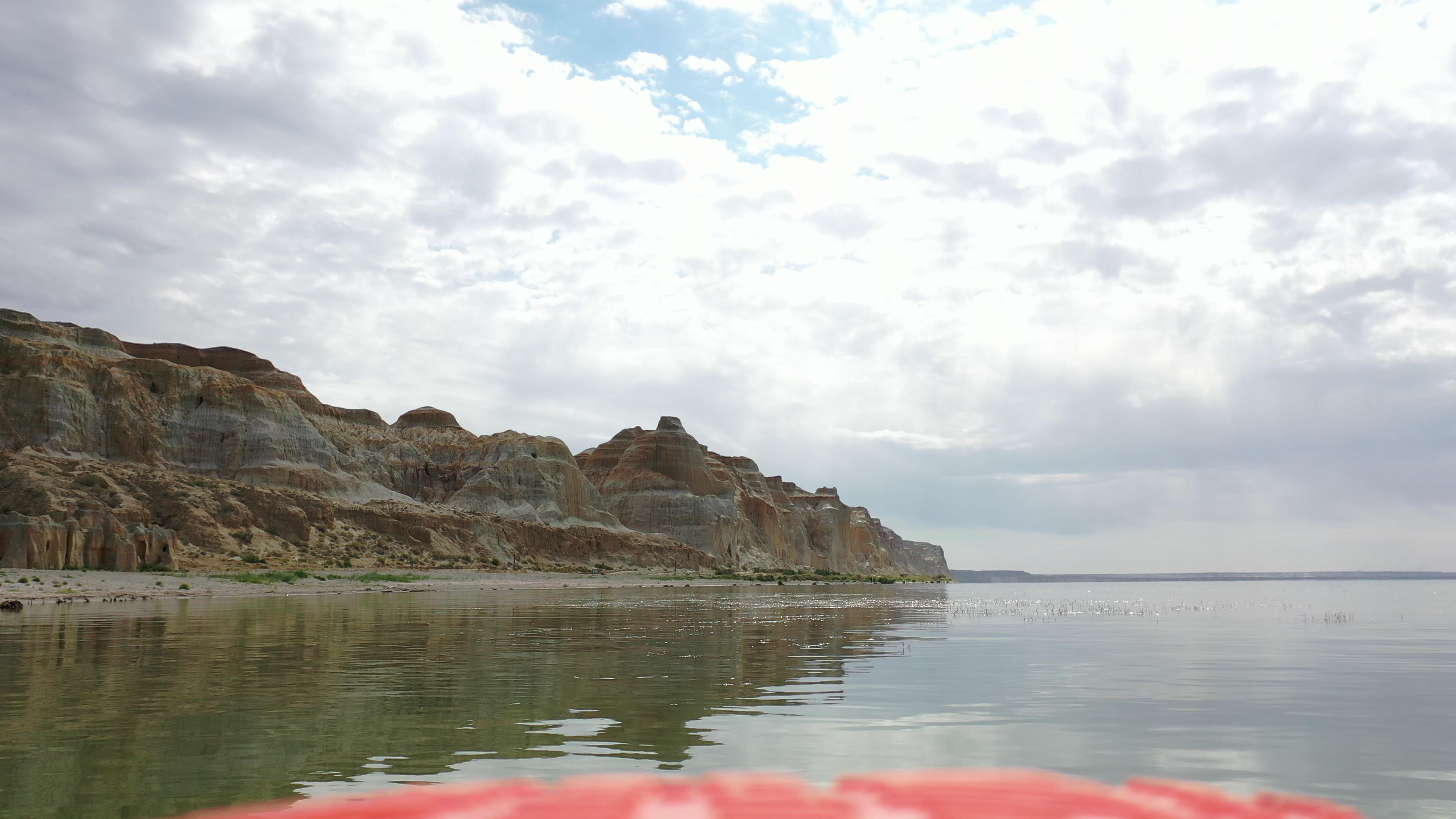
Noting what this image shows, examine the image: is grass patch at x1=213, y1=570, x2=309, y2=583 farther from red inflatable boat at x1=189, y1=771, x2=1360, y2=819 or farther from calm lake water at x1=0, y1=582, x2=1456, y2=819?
red inflatable boat at x1=189, y1=771, x2=1360, y2=819

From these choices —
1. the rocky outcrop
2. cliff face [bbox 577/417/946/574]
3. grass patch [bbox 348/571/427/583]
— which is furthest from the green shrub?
cliff face [bbox 577/417/946/574]

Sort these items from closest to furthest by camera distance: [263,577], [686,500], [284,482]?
[263,577], [284,482], [686,500]

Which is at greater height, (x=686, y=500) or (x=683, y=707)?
(x=686, y=500)

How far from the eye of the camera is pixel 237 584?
54.1 m

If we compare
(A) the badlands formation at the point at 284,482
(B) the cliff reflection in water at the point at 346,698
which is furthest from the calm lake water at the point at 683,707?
(A) the badlands formation at the point at 284,482

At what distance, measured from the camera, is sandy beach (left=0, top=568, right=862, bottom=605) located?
40.9 meters

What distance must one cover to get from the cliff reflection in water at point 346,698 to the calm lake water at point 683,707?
0.05 meters

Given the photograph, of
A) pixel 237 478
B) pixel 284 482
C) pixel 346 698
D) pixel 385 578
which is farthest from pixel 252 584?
pixel 237 478

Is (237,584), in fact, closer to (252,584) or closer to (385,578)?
(252,584)

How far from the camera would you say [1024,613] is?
38938 mm

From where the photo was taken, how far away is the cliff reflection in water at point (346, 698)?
7.97m

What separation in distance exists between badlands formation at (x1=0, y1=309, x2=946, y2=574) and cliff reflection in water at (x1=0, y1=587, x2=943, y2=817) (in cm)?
4345

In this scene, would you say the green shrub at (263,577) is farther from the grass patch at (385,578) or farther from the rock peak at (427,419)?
the rock peak at (427,419)

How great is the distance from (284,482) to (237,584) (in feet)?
202
